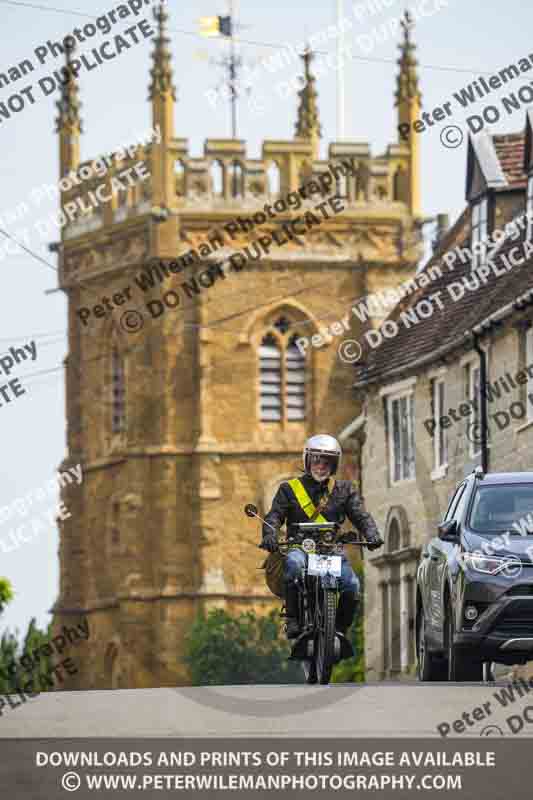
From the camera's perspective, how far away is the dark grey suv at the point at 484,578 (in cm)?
1955

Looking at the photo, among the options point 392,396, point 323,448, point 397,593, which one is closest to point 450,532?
point 323,448

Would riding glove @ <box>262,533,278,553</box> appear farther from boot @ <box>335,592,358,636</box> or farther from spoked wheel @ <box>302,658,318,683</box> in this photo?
spoked wheel @ <box>302,658,318,683</box>

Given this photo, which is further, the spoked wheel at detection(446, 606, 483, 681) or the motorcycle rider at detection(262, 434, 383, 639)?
the spoked wheel at detection(446, 606, 483, 681)

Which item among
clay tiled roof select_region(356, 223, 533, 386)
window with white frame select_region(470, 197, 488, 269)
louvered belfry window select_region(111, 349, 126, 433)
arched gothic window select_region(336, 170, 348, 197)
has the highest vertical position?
arched gothic window select_region(336, 170, 348, 197)

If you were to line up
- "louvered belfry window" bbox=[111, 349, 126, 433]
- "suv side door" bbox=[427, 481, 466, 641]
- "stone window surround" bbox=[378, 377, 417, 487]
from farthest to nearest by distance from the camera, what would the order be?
"louvered belfry window" bbox=[111, 349, 126, 433], "stone window surround" bbox=[378, 377, 417, 487], "suv side door" bbox=[427, 481, 466, 641]

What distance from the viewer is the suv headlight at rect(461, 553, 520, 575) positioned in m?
19.6

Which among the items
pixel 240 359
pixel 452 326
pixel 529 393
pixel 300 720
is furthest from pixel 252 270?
pixel 300 720

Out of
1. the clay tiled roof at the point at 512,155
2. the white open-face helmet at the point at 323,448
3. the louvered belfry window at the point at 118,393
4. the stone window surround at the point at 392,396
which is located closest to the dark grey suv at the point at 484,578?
the white open-face helmet at the point at 323,448

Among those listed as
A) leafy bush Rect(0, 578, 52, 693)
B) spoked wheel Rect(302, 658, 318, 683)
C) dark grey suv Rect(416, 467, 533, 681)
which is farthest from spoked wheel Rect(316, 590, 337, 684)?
leafy bush Rect(0, 578, 52, 693)

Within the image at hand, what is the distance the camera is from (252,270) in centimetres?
8338

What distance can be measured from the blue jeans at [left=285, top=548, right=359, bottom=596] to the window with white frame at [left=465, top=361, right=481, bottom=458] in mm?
22673

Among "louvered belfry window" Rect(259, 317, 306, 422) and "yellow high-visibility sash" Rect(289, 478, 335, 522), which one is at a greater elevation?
"louvered belfry window" Rect(259, 317, 306, 422)

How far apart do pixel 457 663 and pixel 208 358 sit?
208ft

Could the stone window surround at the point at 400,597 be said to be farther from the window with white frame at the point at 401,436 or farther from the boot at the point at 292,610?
the boot at the point at 292,610
